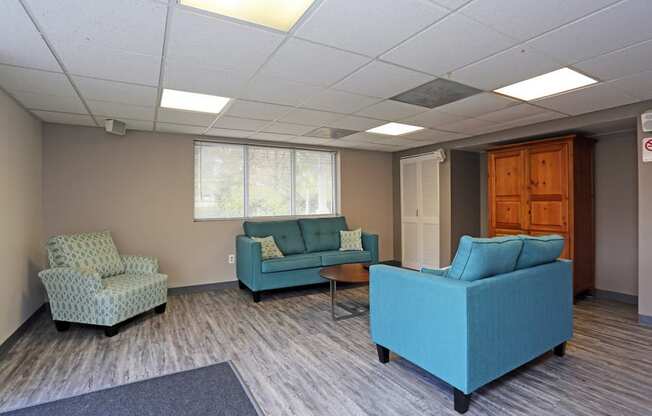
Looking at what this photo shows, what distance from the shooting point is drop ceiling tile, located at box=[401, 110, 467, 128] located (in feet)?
12.2

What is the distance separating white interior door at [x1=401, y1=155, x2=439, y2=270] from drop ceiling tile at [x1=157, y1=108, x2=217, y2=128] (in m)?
3.56

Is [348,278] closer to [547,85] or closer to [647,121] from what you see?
[547,85]

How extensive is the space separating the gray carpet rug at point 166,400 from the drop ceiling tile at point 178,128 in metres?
2.91

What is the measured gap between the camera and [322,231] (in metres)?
5.32

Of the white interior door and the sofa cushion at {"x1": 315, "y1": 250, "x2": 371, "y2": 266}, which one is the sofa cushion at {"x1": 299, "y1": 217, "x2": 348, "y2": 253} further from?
the white interior door

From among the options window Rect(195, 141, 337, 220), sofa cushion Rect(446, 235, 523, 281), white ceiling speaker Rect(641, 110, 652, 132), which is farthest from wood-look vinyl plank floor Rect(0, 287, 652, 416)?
white ceiling speaker Rect(641, 110, 652, 132)

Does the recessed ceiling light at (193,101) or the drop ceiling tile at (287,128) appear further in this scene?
the drop ceiling tile at (287,128)

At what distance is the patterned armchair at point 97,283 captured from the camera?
3.10m

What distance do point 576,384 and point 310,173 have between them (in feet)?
14.2

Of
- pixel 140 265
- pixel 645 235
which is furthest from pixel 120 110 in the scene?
pixel 645 235

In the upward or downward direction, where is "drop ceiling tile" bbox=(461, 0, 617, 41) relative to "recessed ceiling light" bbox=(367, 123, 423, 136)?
downward

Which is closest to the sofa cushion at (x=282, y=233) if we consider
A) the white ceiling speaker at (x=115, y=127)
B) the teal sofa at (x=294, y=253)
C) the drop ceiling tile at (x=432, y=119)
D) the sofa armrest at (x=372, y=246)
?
the teal sofa at (x=294, y=253)

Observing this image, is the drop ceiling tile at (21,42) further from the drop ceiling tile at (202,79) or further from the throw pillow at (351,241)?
the throw pillow at (351,241)

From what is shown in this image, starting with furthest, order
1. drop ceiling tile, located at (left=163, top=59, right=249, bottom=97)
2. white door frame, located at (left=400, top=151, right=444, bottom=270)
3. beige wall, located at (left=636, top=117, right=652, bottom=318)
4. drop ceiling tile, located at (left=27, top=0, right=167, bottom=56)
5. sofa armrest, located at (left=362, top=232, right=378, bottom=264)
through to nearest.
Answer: white door frame, located at (left=400, top=151, right=444, bottom=270), sofa armrest, located at (left=362, top=232, right=378, bottom=264), beige wall, located at (left=636, top=117, right=652, bottom=318), drop ceiling tile, located at (left=163, top=59, right=249, bottom=97), drop ceiling tile, located at (left=27, top=0, right=167, bottom=56)
